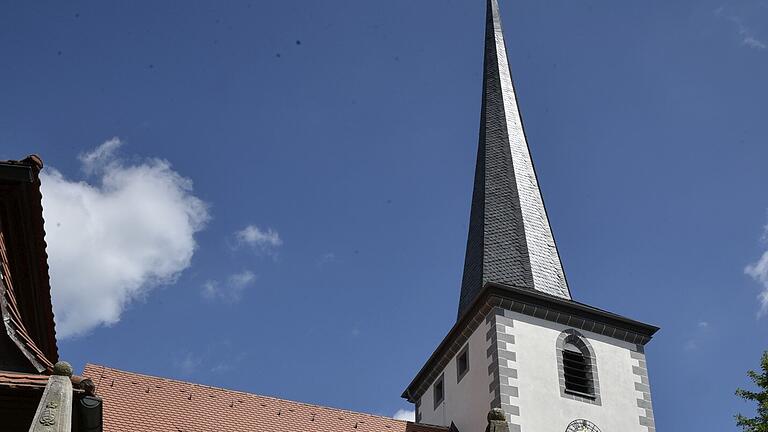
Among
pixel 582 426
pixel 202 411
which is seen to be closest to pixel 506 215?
pixel 582 426

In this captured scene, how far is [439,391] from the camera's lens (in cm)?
2028

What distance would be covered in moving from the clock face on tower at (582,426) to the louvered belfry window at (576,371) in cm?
72

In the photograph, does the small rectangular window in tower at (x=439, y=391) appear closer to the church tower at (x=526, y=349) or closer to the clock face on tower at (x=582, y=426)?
the church tower at (x=526, y=349)

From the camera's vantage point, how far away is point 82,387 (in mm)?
7094

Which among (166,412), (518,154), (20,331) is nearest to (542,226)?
(518,154)

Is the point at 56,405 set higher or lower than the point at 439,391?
lower

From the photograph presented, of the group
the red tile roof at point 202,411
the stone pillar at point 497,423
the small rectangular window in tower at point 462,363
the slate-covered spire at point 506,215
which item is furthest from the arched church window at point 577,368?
the stone pillar at point 497,423

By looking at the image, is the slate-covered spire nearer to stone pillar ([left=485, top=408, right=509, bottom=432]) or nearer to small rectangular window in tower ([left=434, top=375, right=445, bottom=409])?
small rectangular window in tower ([left=434, top=375, right=445, bottom=409])

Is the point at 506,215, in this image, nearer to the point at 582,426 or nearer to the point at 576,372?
the point at 576,372

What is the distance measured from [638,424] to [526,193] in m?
6.39

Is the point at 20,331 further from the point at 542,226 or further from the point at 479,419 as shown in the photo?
the point at 542,226

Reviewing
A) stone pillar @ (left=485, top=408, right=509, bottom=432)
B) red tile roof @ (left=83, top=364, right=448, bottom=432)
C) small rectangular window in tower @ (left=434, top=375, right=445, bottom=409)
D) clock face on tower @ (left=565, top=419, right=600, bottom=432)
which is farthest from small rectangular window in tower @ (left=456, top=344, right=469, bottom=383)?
stone pillar @ (left=485, top=408, right=509, bottom=432)

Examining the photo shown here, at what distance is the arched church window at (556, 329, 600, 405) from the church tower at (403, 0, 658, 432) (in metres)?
0.02

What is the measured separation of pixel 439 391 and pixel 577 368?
129 inches
